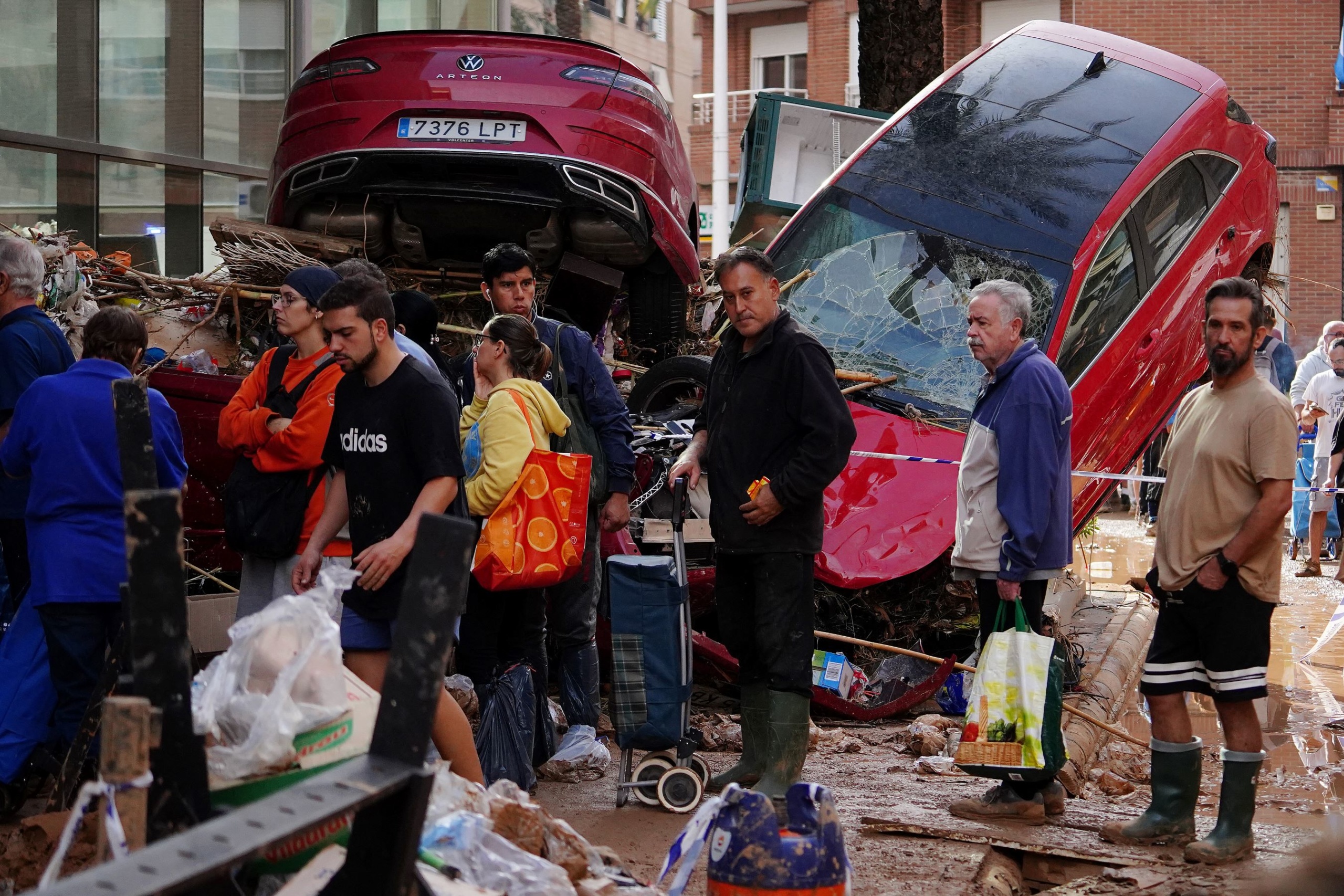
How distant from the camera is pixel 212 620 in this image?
580 cm

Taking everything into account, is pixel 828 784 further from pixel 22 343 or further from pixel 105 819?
pixel 105 819

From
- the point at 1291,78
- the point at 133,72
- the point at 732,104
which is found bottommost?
the point at 133,72

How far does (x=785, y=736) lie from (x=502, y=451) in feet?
4.53

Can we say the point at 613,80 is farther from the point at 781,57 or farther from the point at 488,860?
the point at 781,57

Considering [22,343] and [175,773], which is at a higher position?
[22,343]

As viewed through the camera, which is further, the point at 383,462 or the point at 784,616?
the point at 784,616

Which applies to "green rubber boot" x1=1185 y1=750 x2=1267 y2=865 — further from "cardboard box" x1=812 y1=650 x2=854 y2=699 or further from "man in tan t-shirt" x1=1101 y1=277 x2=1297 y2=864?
"cardboard box" x1=812 y1=650 x2=854 y2=699

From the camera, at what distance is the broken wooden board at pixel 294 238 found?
7383 mm

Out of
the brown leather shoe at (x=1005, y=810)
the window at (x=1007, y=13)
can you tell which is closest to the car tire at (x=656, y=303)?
the brown leather shoe at (x=1005, y=810)

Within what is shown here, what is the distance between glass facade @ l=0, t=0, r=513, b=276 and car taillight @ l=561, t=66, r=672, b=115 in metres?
3.67

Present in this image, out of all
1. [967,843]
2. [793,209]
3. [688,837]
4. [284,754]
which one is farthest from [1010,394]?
[793,209]

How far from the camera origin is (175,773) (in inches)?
98.0

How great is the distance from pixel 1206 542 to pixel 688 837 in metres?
2.34

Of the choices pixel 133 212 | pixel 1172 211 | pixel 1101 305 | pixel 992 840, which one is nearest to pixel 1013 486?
pixel 992 840
